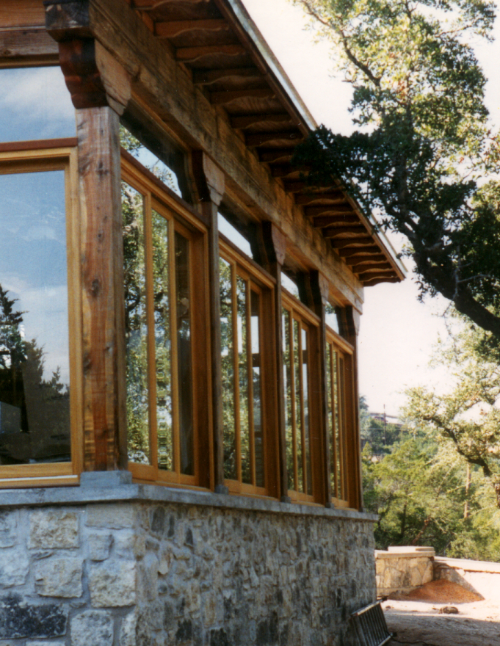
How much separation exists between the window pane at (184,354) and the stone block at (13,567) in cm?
154

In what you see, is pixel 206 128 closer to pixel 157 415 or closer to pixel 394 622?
pixel 157 415

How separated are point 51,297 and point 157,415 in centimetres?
110

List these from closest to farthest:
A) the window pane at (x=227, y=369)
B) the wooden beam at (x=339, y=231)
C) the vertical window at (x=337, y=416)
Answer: the window pane at (x=227, y=369) → the wooden beam at (x=339, y=231) → the vertical window at (x=337, y=416)

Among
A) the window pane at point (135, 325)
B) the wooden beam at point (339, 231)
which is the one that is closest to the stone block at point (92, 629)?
the window pane at point (135, 325)

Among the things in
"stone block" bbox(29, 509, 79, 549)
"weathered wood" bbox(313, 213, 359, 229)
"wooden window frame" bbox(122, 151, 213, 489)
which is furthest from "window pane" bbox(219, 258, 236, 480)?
"weathered wood" bbox(313, 213, 359, 229)

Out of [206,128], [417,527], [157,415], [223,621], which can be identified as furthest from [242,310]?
[417,527]

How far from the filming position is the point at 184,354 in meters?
6.23

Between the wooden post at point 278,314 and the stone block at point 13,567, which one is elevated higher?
the wooden post at point 278,314

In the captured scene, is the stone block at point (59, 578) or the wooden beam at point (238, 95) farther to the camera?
the wooden beam at point (238, 95)

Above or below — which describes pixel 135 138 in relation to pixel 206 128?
below

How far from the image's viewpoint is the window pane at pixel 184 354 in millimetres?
6059

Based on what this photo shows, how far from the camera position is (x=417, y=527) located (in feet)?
94.8

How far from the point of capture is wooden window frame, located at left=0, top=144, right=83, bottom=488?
4.78 meters

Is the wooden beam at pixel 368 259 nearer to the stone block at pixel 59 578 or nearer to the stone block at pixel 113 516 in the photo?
the stone block at pixel 113 516
